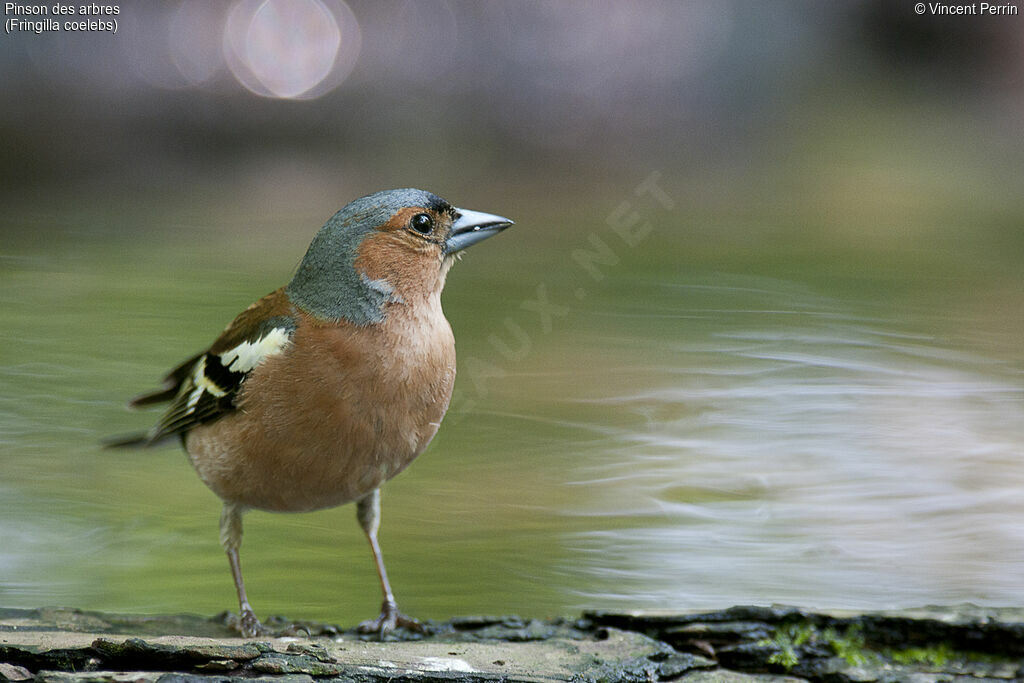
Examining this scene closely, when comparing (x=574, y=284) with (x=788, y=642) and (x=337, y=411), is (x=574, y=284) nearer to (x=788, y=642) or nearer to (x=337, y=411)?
(x=337, y=411)

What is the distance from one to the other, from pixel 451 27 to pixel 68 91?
3738mm

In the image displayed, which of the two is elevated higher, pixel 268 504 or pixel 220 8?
pixel 220 8

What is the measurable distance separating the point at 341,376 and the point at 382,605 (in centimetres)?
90

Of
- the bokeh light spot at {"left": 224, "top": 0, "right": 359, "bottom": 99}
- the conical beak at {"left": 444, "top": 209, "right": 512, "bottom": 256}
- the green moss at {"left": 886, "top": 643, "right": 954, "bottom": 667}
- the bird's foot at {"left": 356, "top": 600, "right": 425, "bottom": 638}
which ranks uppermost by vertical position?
the bokeh light spot at {"left": 224, "top": 0, "right": 359, "bottom": 99}

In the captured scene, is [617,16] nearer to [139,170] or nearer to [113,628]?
[139,170]

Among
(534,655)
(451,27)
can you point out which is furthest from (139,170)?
(534,655)

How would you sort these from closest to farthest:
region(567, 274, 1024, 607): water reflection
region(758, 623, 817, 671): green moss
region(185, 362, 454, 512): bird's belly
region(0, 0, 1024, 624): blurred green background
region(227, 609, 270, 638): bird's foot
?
region(758, 623, 817, 671): green moss < region(185, 362, 454, 512): bird's belly < region(227, 609, 270, 638): bird's foot < region(567, 274, 1024, 607): water reflection < region(0, 0, 1024, 624): blurred green background

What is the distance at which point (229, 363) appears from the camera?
435 centimetres

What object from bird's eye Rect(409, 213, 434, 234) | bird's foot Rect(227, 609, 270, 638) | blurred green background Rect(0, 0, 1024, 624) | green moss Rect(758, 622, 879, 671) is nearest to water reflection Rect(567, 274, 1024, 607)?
blurred green background Rect(0, 0, 1024, 624)

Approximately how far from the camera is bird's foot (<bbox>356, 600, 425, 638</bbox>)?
4.11 metres

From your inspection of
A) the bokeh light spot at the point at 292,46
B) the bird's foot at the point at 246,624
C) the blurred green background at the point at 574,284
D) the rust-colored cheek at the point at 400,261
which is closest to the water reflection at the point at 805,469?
the blurred green background at the point at 574,284

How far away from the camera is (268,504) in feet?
13.7

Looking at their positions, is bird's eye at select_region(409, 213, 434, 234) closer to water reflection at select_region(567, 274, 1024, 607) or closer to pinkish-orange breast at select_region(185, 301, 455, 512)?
pinkish-orange breast at select_region(185, 301, 455, 512)

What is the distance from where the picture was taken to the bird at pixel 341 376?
393cm
